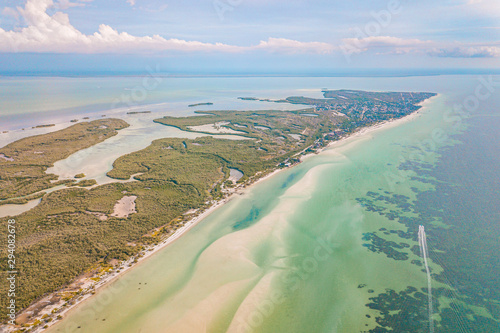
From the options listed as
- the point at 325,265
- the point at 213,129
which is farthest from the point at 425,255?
the point at 213,129

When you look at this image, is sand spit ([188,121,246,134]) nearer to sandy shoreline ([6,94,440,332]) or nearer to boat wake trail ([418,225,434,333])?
sandy shoreline ([6,94,440,332])

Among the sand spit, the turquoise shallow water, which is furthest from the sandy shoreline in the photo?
the sand spit

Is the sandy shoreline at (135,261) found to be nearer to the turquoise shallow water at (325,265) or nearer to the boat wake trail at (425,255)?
the turquoise shallow water at (325,265)

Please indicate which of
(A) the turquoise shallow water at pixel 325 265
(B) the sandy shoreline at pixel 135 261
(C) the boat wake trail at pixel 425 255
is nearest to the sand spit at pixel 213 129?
(B) the sandy shoreline at pixel 135 261

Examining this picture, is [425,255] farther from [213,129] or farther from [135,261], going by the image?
[213,129]

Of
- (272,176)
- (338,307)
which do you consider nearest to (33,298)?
(338,307)

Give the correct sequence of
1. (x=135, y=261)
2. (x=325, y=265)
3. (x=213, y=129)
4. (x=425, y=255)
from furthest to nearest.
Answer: (x=213, y=129), (x=425, y=255), (x=135, y=261), (x=325, y=265)

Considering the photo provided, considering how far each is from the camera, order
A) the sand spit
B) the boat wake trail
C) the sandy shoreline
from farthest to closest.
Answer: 1. the sand spit
2. the sandy shoreline
3. the boat wake trail

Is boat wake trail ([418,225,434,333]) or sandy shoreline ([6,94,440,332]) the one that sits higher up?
boat wake trail ([418,225,434,333])
